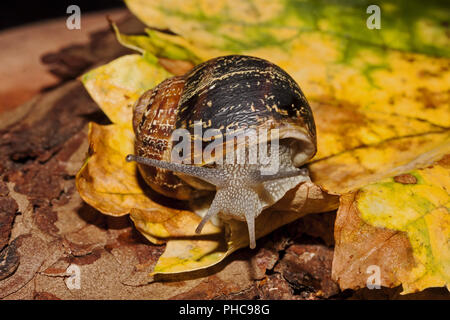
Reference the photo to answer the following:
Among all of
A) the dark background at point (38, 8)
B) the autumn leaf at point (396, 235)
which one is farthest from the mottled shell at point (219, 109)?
the dark background at point (38, 8)

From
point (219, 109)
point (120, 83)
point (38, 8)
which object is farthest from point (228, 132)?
point (38, 8)

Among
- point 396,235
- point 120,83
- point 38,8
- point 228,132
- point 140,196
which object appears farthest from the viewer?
point 38,8

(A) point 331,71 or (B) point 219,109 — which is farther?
(A) point 331,71

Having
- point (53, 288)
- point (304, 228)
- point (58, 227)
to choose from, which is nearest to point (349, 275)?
point (304, 228)

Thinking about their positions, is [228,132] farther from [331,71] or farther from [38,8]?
[38,8]

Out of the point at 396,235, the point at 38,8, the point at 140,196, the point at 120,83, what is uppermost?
the point at 120,83

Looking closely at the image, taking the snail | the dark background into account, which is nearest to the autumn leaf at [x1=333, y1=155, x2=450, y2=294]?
the snail

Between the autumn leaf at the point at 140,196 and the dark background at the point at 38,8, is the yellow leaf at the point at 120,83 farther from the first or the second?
the dark background at the point at 38,8
